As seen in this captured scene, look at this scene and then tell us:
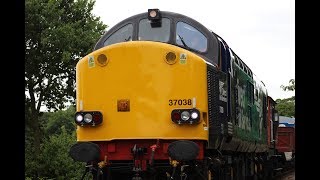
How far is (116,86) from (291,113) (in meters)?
88.5

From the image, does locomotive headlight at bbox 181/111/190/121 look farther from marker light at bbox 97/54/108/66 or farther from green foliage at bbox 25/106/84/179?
green foliage at bbox 25/106/84/179

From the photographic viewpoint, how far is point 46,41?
102 ft

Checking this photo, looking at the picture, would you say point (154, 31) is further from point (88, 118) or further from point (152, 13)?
point (88, 118)

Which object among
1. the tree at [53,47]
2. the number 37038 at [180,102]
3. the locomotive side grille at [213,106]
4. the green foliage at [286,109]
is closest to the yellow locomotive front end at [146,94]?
the number 37038 at [180,102]

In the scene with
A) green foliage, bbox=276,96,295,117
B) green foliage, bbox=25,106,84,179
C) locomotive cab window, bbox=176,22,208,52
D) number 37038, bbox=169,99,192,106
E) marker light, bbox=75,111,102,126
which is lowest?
green foliage, bbox=25,106,84,179

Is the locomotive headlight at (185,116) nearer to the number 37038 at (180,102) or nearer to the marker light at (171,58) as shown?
the number 37038 at (180,102)

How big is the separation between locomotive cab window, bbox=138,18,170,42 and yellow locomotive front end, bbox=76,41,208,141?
68 cm

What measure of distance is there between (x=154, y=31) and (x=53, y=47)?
73.7 feet

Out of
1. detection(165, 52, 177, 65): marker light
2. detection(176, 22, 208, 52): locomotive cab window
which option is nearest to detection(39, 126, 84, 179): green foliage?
detection(176, 22, 208, 52): locomotive cab window

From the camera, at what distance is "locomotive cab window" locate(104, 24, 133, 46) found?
410 inches

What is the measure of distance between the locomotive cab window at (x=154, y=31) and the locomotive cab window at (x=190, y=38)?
0.19 metres

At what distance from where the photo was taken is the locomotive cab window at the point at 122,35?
1041cm
